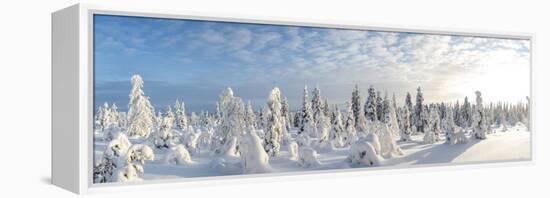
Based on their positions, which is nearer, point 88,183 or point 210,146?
point 88,183

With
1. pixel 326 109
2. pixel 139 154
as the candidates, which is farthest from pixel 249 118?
pixel 139 154

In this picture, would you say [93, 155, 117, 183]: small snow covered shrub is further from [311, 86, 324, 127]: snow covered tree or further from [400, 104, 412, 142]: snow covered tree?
[400, 104, 412, 142]: snow covered tree

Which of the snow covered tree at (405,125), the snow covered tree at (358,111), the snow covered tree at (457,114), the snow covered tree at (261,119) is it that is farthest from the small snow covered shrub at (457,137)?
the snow covered tree at (261,119)

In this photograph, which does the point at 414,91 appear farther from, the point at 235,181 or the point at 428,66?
the point at 235,181

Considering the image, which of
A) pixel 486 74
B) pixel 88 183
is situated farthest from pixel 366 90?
pixel 88 183

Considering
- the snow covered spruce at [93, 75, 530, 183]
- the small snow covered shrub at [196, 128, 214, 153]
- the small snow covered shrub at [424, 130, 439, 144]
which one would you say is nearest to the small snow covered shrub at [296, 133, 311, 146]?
the snow covered spruce at [93, 75, 530, 183]
